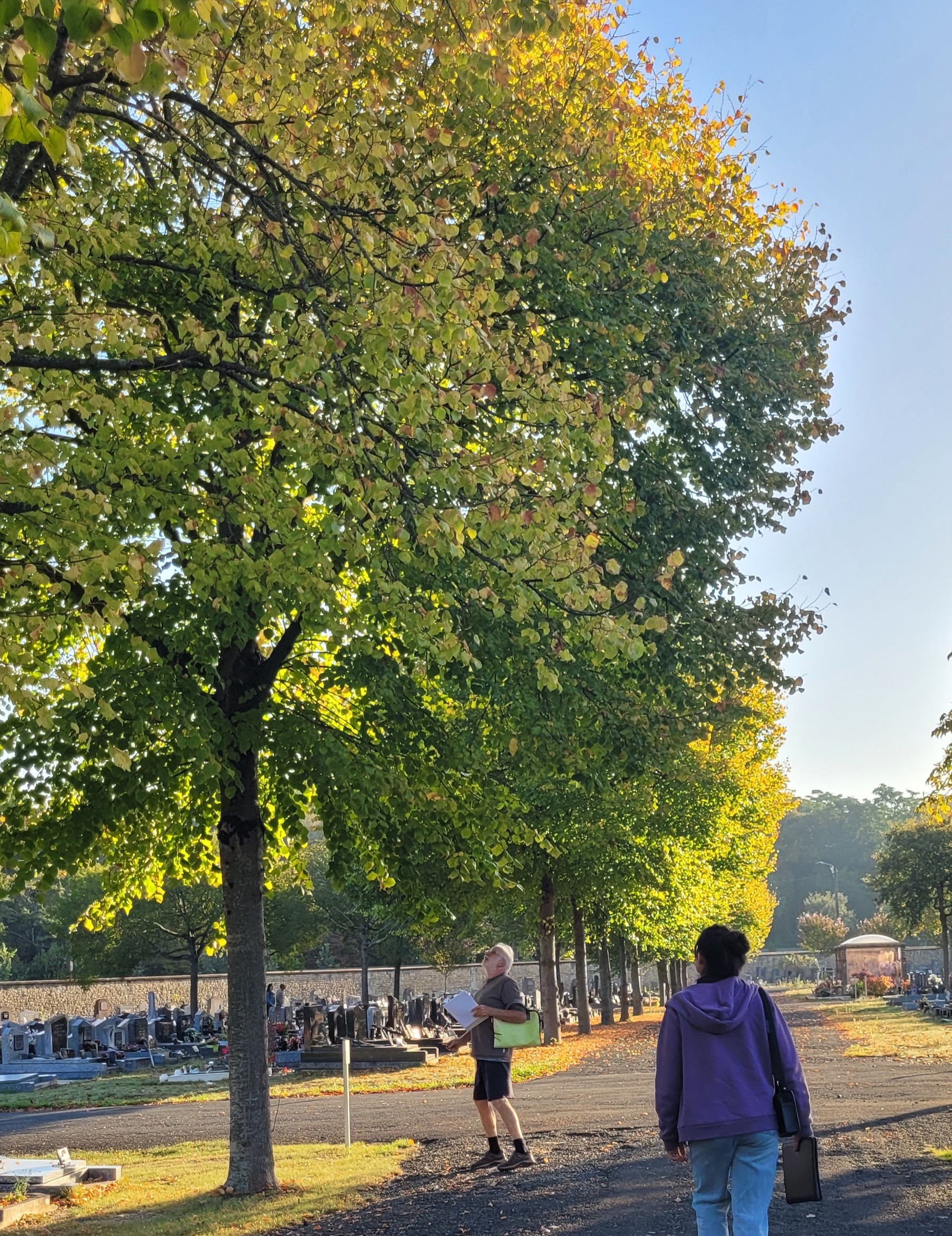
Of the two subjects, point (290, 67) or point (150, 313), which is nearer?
point (290, 67)

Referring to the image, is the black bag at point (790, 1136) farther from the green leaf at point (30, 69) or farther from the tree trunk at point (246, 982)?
the tree trunk at point (246, 982)

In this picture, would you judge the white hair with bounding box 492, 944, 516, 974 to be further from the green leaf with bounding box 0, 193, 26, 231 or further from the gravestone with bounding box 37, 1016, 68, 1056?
the gravestone with bounding box 37, 1016, 68, 1056

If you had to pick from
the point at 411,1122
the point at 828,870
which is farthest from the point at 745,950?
the point at 828,870

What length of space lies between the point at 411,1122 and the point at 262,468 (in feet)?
27.5

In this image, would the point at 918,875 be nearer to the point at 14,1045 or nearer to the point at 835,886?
the point at 14,1045

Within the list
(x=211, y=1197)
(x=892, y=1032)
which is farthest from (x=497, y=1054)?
(x=892, y=1032)

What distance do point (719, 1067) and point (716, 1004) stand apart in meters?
0.26

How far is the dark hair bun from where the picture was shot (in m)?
5.48

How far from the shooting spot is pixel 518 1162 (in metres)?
10.4

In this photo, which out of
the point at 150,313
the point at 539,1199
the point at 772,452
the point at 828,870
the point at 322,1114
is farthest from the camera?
the point at 828,870

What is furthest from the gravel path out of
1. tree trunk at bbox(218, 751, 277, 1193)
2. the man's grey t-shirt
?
tree trunk at bbox(218, 751, 277, 1193)

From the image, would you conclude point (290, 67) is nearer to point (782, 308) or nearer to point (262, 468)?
point (262, 468)

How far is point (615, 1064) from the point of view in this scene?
2322 cm

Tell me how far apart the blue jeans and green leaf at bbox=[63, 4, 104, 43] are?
15.5 ft
